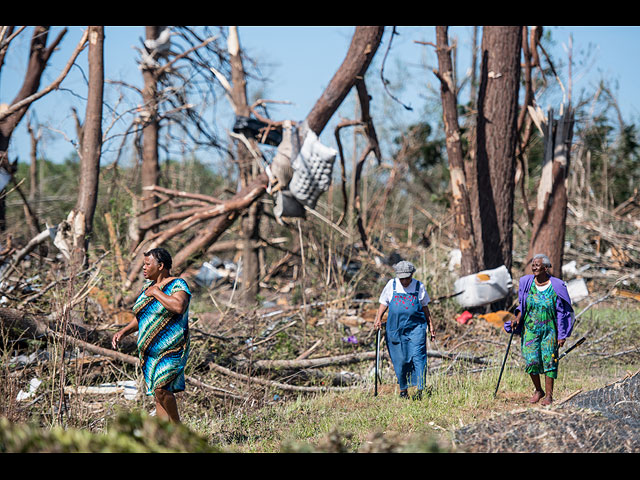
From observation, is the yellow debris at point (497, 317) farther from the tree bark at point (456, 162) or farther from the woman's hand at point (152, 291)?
the woman's hand at point (152, 291)

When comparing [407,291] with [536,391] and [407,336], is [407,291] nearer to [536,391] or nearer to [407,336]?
[407,336]

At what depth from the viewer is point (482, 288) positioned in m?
10.2

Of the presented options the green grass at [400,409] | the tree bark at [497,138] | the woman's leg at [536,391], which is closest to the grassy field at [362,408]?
the green grass at [400,409]

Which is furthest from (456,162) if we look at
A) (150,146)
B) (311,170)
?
(150,146)

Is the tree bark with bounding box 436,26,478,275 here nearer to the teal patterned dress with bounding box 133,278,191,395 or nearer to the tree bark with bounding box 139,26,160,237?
the tree bark with bounding box 139,26,160,237

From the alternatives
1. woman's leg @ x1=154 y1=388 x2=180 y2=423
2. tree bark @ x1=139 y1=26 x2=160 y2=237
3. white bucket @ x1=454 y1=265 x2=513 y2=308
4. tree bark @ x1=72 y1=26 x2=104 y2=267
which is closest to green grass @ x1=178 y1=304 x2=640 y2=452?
woman's leg @ x1=154 y1=388 x2=180 y2=423

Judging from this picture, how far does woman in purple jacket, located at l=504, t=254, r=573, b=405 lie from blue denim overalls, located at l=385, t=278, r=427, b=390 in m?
1.06

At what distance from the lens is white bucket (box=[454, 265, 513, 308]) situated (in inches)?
399

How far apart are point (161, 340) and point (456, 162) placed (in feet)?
24.9
